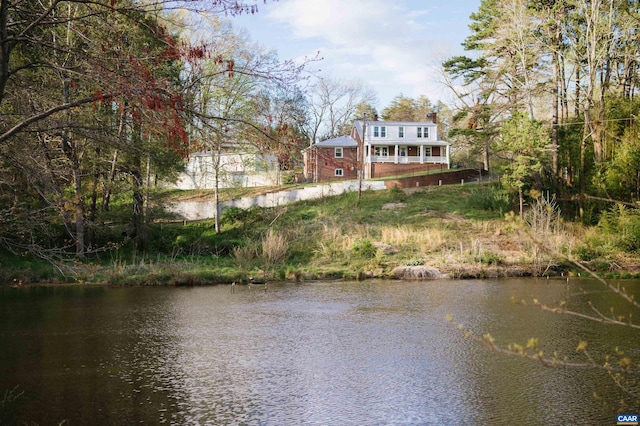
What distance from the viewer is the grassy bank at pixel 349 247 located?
74.0 feet

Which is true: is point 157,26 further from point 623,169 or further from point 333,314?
point 623,169

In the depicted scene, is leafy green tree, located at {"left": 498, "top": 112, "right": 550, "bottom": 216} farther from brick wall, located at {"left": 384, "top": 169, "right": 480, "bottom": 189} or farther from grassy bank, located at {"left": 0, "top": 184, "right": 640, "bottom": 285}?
brick wall, located at {"left": 384, "top": 169, "right": 480, "bottom": 189}

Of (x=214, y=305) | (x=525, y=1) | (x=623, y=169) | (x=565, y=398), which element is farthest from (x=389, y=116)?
(x=565, y=398)

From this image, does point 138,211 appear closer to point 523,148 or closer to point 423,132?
point 523,148

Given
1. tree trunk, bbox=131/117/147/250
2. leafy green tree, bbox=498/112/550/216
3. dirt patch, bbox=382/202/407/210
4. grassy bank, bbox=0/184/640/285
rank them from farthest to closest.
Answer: dirt patch, bbox=382/202/407/210, leafy green tree, bbox=498/112/550/216, tree trunk, bbox=131/117/147/250, grassy bank, bbox=0/184/640/285

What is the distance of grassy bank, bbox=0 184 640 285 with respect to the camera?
22562 mm

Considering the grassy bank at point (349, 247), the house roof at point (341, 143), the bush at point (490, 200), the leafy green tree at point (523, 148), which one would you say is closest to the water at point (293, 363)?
the grassy bank at point (349, 247)

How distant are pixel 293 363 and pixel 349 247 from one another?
15.9 metres

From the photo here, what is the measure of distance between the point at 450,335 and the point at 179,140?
8.31m

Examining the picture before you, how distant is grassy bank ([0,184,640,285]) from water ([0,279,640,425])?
3531 mm

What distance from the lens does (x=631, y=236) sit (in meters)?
24.5

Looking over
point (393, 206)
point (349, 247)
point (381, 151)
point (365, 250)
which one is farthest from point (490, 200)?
point (381, 151)

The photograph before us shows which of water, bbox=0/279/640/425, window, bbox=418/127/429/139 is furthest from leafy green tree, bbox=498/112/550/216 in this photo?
window, bbox=418/127/429/139

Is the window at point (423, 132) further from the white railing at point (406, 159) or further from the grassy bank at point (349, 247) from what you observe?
the grassy bank at point (349, 247)
